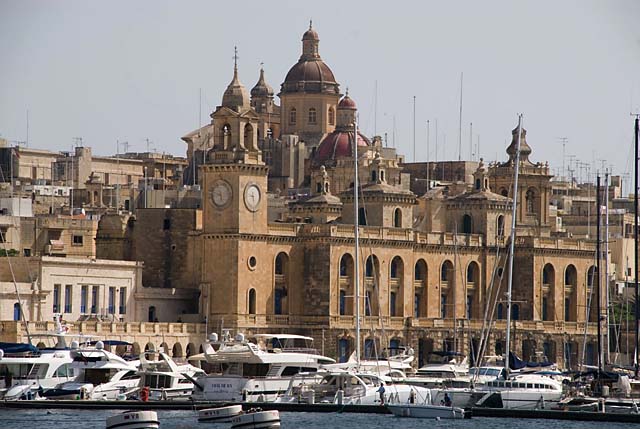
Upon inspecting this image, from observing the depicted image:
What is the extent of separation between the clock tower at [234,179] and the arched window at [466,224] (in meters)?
19.4

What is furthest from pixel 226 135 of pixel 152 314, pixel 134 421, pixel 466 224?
pixel 134 421

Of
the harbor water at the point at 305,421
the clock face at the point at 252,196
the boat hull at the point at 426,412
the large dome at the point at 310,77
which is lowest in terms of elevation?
the harbor water at the point at 305,421

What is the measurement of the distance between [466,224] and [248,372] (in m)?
51.2

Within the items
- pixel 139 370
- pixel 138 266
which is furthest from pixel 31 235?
pixel 139 370

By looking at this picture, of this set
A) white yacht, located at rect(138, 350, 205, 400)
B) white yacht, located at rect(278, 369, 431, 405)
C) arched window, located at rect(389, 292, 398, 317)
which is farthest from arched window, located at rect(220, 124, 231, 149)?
white yacht, located at rect(278, 369, 431, 405)

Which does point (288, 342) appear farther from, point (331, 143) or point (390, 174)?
point (331, 143)

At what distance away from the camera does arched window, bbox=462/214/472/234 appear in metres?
153

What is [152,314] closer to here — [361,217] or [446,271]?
[361,217]

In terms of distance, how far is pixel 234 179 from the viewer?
136 meters

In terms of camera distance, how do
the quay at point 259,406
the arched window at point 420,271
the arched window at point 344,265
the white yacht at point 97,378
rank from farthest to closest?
the arched window at point 420,271 → the arched window at point 344,265 → the white yacht at point 97,378 → the quay at point 259,406

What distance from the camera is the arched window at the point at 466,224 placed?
153250 millimetres

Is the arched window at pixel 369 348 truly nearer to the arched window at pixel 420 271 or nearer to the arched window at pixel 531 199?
the arched window at pixel 420 271

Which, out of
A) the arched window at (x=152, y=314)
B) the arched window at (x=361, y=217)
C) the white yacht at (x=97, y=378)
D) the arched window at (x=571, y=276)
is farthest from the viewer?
the arched window at (x=571, y=276)

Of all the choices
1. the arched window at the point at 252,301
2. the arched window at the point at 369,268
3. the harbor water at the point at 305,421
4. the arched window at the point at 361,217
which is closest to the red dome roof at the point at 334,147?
the arched window at the point at 361,217
